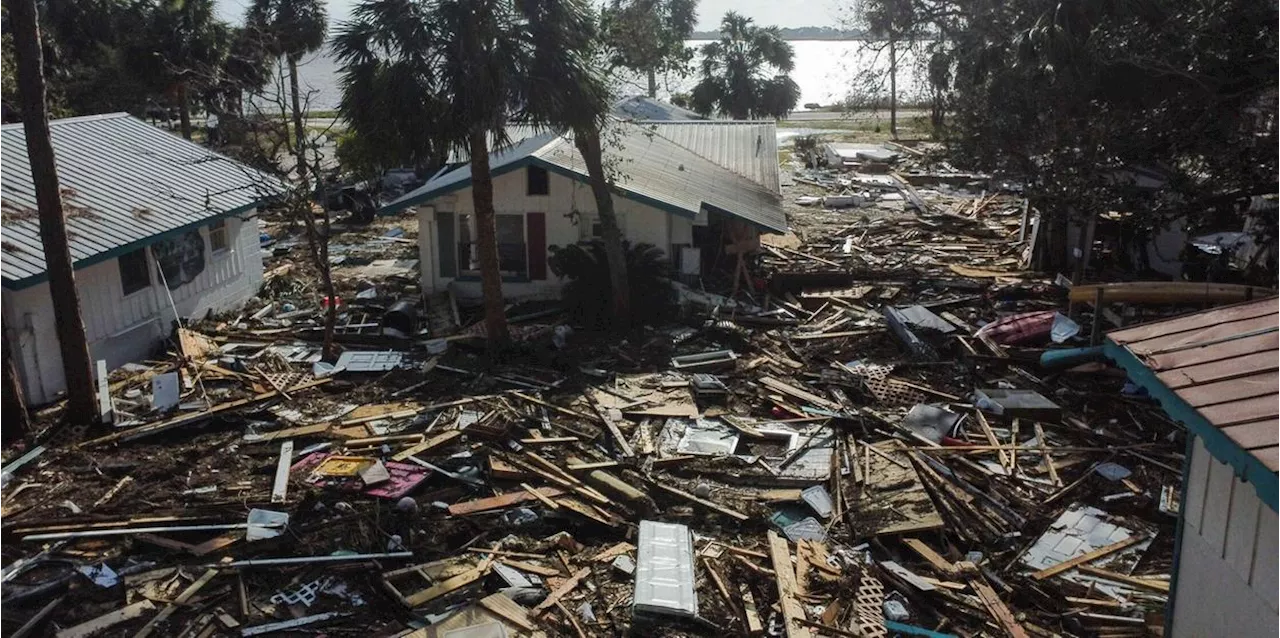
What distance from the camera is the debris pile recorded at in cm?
977

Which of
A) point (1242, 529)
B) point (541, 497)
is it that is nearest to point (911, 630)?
point (1242, 529)

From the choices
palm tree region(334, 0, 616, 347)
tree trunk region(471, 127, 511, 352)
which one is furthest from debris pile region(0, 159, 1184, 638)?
palm tree region(334, 0, 616, 347)

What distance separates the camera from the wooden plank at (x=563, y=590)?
968 centimetres

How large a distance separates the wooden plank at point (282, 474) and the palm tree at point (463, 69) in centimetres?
513

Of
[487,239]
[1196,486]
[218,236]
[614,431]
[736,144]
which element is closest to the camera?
[1196,486]

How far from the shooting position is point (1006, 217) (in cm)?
3241

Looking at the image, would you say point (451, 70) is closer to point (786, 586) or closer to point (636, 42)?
point (636, 42)

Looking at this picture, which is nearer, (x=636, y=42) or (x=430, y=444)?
(x=430, y=444)

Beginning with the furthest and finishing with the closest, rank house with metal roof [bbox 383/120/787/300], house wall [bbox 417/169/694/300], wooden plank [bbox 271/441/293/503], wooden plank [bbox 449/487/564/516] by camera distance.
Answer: house wall [bbox 417/169/694/300] < house with metal roof [bbox 383/120/787/300] < wooden plank [bbox 271/441/293/503] < wooden plank [bbox 449/487/564/516]

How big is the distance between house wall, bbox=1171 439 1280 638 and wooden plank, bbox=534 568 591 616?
5512mm

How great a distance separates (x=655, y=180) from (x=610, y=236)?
125 inches

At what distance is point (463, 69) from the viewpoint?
15312mm

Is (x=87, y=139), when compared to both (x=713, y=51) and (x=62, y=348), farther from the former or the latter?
(x=713, y=51)

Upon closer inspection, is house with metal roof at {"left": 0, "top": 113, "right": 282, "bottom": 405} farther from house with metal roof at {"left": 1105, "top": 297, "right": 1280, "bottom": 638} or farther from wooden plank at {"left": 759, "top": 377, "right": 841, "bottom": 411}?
house with metal roof at {"left": 1105, "top": 297, "right": 1280, "bottom": 638}
